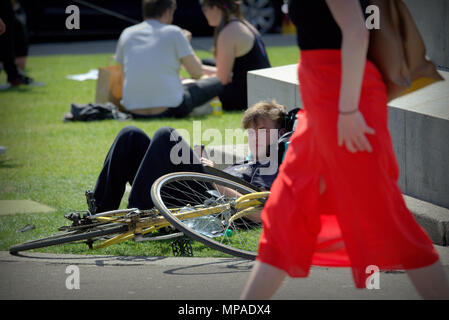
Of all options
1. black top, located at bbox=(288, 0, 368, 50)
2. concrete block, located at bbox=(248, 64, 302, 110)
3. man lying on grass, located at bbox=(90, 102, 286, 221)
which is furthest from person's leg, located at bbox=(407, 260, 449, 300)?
concrete block, located at bbox=(248, 64, 302, 110)

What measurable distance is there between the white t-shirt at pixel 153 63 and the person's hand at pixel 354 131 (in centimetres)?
611

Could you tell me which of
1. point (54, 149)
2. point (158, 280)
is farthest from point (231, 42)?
point (158, 280)

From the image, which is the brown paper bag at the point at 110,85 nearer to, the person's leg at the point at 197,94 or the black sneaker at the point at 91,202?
the person's leg at the point at 197,94

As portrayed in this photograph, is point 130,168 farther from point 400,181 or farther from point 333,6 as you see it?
point 333,6

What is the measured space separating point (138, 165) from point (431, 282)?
2.60 m

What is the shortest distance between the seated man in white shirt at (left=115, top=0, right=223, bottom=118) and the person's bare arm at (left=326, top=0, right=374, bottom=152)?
610 cm

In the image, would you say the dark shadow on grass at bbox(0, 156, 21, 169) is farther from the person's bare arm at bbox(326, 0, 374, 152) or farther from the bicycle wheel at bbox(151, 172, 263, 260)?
the person's bare arm at bbox(326, 0, 374, 152)

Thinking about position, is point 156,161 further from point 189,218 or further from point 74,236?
point 74,236

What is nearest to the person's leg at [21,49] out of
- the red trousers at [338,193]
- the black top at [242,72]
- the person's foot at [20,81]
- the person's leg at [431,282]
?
the person's foot at [20,81]

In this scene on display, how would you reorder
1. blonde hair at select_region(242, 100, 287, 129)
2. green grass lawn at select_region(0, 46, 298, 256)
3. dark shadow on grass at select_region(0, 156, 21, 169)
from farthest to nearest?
dark shadow on grass at select_region(0, 156, 21, 169) → green grass lawn at select_region(0, 46, 298, 256) → blonde hair at select_region(242, 100, 287, 129)

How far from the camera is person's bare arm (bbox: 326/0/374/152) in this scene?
2773mm

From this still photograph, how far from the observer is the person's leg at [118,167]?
4938 millimetres

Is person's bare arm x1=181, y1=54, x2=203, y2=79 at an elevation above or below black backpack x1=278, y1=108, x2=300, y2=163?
below

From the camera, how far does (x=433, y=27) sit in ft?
19.4
